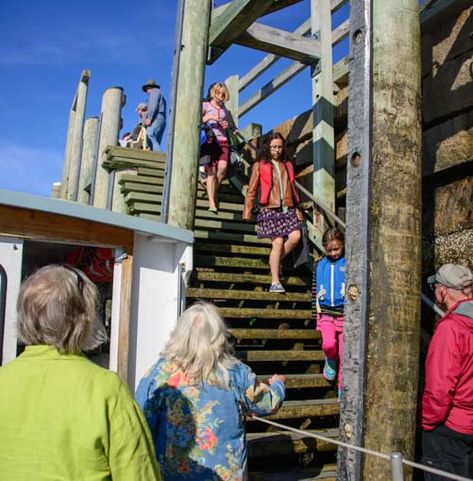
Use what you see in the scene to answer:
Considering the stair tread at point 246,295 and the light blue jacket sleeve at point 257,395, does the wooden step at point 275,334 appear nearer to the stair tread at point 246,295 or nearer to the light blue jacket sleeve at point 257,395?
the stair tread at point 246,295

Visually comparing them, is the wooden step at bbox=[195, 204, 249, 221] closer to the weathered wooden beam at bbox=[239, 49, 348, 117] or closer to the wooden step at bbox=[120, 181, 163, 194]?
the wooden step at bbox=[120, 181, 163, 194]

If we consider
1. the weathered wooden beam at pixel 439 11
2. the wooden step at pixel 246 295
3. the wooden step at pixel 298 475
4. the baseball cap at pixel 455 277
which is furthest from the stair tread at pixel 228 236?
the baseball cap at pixel 455 277

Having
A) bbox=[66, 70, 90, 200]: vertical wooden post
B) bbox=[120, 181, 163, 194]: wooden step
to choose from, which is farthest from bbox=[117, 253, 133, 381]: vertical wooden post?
bbox=[66, 70, 90, 200]: vertical wooden post

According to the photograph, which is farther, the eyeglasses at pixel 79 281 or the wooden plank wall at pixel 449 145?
the wooden plank wall at pixel 449 145

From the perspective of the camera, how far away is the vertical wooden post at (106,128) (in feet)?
33.2

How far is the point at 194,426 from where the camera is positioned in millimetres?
2369

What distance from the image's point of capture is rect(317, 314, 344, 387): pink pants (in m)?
4.62

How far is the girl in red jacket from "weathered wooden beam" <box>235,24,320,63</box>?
4.41 ft

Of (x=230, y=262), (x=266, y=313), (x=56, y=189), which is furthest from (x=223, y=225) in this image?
(x=56, y=189)

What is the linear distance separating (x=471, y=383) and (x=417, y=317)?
0.42 metres

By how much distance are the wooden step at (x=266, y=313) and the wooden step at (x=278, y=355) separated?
1.12 feet

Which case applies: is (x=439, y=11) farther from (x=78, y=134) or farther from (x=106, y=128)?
(x=78, y=134)

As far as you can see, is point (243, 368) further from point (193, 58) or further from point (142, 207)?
point (142, 207)

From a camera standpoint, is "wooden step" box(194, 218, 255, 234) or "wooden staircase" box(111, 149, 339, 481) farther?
"wooden step" box(194, 218, 255, 234)
